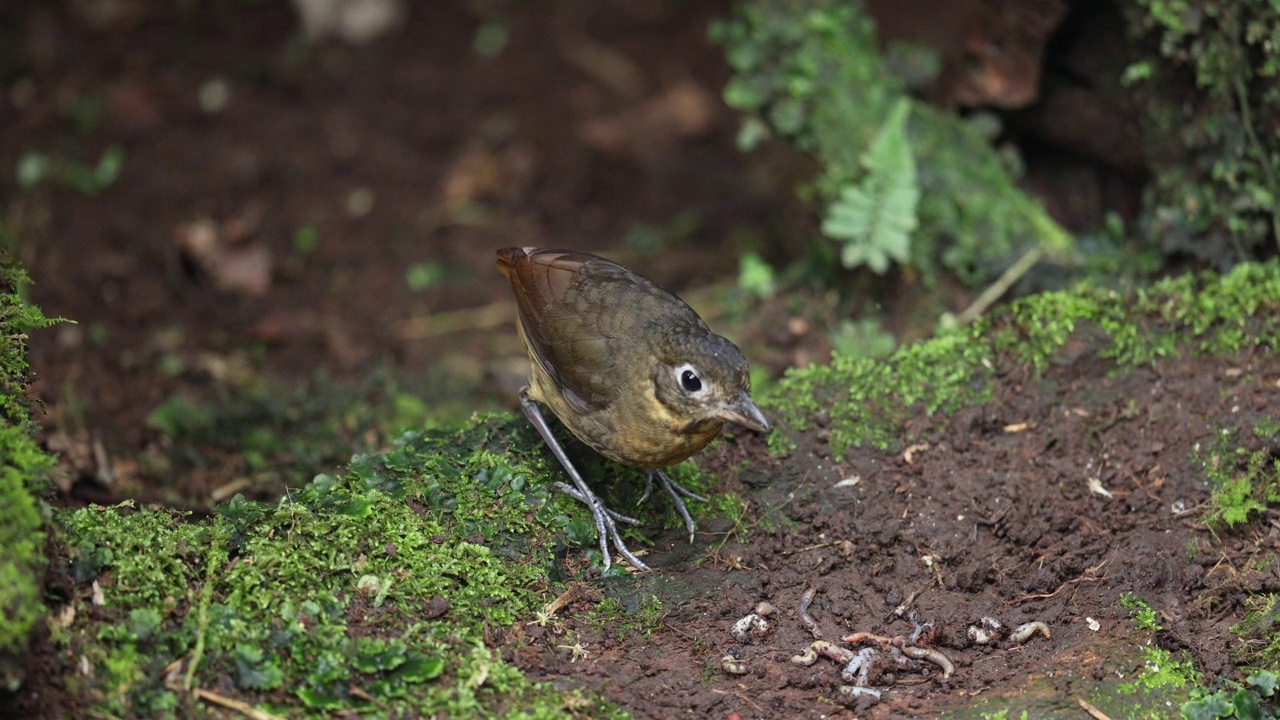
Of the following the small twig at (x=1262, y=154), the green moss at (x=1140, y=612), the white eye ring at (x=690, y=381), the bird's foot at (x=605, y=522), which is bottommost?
the green moss at (x=1140, y=612)

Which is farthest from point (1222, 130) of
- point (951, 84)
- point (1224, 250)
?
point (951, 84)

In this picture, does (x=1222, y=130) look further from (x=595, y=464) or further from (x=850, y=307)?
(x=595, y=464)

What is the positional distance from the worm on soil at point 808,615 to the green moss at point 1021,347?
0.86m

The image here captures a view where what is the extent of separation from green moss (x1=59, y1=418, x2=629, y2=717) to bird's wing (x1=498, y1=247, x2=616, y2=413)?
482 millimetres

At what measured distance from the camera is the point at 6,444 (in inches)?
144

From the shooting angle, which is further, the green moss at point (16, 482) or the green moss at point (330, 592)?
the green moss at point (330, 592)

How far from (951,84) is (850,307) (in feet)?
4.74

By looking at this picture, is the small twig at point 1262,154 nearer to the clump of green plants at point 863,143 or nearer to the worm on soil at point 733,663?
the clump of green plants at point 863,143

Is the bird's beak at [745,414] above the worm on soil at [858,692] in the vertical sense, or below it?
above

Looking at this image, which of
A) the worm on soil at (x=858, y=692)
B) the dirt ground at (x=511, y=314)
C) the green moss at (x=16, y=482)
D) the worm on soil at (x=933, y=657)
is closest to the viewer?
the green moss at (x=16, y=482)

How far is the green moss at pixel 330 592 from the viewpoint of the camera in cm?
360

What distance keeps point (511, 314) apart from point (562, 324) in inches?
117

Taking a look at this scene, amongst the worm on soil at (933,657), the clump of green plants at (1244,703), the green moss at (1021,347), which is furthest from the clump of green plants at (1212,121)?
the worm on soil at (933,657)

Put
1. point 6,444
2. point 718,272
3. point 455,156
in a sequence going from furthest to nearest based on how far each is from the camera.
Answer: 1. point 455,156
2. point 718,272
3. point 6,444
